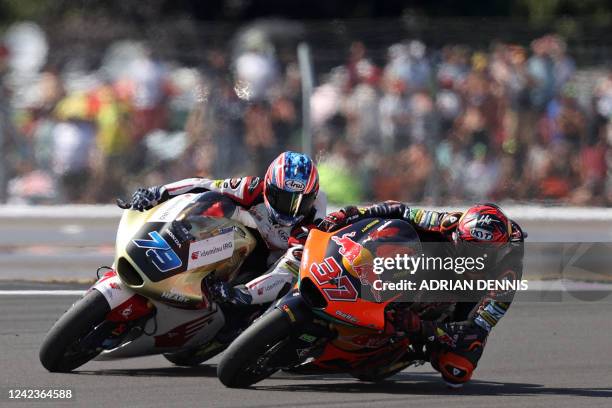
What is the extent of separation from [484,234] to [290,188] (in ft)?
3.41

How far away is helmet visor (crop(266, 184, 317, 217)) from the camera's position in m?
6.81

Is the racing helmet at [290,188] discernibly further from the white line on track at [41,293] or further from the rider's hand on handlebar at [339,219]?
the white line on track at [41,293]

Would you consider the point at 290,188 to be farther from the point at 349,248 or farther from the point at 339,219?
the point at 349,248

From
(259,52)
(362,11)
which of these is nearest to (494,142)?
(259,52)

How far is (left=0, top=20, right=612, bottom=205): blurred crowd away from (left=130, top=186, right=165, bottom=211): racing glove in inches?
205

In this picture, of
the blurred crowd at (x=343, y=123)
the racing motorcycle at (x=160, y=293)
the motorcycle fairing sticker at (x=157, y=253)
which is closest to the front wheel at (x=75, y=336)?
the racing motorcycle at (x=160, y=293)

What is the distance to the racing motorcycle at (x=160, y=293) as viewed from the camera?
6.57m

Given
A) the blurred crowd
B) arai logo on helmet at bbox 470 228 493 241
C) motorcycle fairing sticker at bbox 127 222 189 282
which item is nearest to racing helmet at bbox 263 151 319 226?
motorcycle fairing sticker at bbox 127 222 189 282

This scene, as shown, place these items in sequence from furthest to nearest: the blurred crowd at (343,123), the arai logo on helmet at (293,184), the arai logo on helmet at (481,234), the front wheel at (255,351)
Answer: the blurred crowd at (343,123) → the arai logo on helmet at (293,184) → the arai logo on helmet at (481,234) → the front wheel at (255,351)

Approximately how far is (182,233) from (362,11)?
51.7 feet
